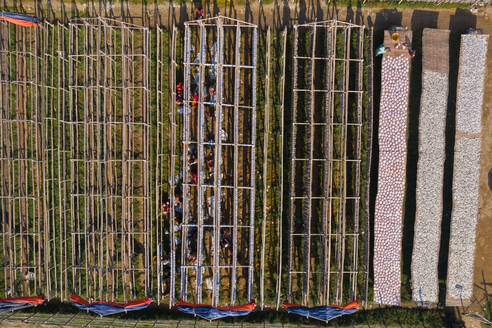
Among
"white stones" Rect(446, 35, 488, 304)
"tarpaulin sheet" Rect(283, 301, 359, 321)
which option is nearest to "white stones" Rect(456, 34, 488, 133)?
"white stones" Rect(446, 35, 488, 304)

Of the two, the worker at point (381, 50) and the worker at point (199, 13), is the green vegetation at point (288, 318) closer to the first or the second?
the worker at point (381, 50)

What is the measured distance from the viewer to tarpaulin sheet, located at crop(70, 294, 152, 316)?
569 inches

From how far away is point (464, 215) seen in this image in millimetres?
15125

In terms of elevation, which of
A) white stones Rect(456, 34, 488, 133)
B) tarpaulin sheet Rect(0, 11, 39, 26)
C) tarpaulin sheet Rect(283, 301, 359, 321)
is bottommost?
tarpaulin sheet Rect(283, 301, 359, 321)

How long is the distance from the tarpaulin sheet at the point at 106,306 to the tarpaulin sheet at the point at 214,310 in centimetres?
193

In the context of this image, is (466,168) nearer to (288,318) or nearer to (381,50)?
(381,50)

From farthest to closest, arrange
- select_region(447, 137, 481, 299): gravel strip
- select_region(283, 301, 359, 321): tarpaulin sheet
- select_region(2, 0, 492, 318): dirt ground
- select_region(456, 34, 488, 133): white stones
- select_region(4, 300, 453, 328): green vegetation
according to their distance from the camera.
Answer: select_region(2, 0, 492, 318): dirt ground → select_region(4, 300, 453, 328): green vegetation → select_region(447, 137, 481, 299): gravel strip → select_region(456, 34, 488, 133): white stones → select_region(283, 301, 359, 321): tarpaulin sheet

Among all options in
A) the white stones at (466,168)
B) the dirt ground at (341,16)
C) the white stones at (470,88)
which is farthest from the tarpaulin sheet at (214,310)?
the white stones at (470,88)

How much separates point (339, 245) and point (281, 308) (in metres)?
4.70

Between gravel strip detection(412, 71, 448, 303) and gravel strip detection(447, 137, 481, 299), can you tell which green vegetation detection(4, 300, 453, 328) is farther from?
gravel strip detection(447, 137, 481, 299)

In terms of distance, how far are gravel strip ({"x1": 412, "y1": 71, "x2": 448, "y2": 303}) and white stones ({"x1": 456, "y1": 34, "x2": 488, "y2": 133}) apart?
0.97 meters

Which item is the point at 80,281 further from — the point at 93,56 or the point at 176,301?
the point at 93,56

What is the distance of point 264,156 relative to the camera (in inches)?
577

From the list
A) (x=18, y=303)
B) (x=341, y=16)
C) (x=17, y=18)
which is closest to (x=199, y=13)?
(x=341, y=16)
